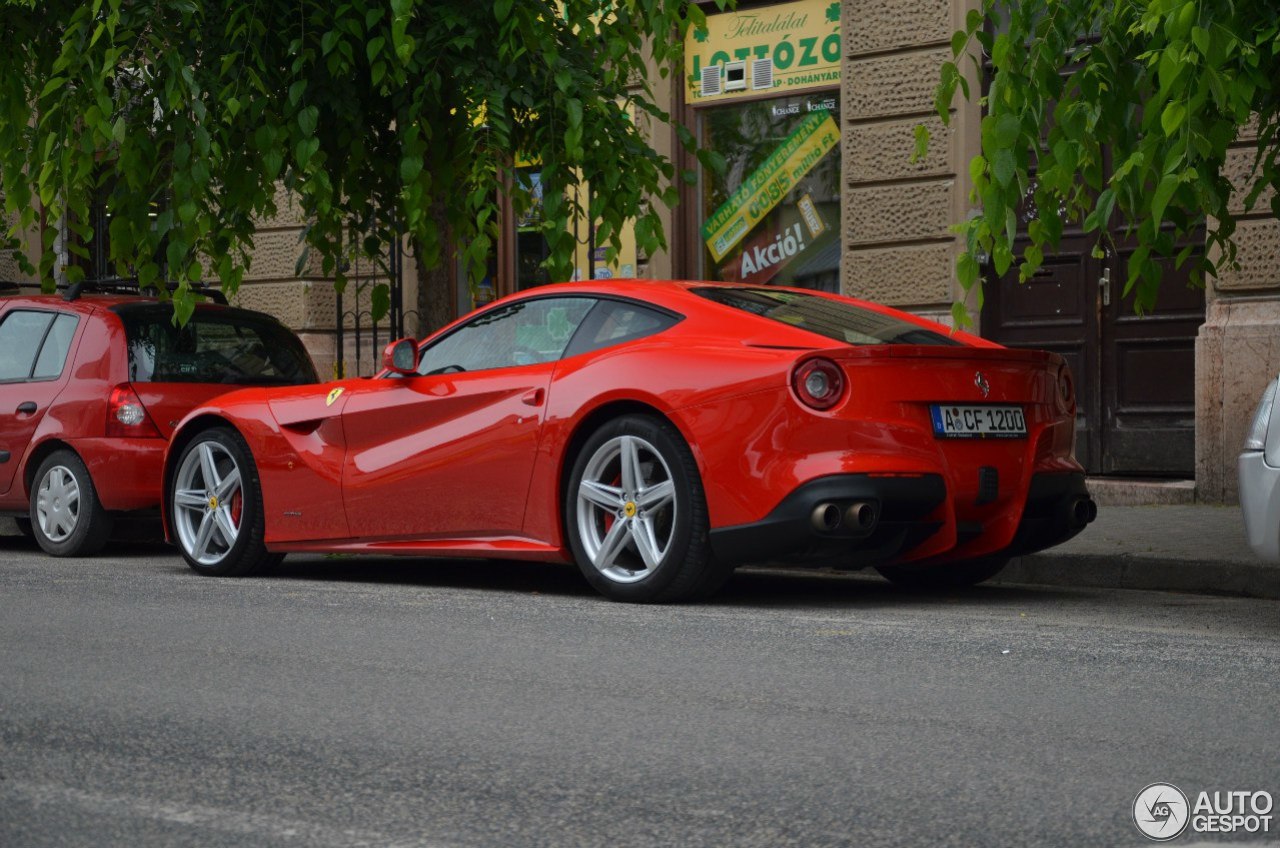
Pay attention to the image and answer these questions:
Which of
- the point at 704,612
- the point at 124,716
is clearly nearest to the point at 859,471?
the point at 704,612

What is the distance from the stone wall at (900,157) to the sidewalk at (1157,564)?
13.6ft

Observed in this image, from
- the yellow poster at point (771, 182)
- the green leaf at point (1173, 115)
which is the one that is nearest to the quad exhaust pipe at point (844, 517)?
the green leaf at point (1173, 115)

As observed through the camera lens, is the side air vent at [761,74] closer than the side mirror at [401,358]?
No

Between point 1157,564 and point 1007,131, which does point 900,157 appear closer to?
point 1157,564

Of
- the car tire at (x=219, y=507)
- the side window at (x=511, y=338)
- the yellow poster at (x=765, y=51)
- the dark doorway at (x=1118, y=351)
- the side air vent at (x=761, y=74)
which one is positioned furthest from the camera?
the side air vent at (x=761, y=74)

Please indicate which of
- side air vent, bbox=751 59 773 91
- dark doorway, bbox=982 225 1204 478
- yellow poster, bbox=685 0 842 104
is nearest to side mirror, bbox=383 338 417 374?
dark doorway, bbox=982 225 1204 478

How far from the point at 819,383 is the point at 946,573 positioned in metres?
1.63

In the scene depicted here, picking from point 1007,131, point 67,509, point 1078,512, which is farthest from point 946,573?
point 67,509

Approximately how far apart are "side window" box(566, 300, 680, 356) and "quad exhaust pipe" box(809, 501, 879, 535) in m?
1.15

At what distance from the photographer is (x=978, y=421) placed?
686 centimetres

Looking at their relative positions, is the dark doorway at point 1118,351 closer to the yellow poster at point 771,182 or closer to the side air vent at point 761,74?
the yellow poster at point 771,182

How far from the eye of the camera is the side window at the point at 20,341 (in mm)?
10562

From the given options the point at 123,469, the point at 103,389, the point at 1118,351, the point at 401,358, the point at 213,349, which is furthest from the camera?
the point at 1118,351

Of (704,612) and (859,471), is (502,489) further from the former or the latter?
(859,471)
